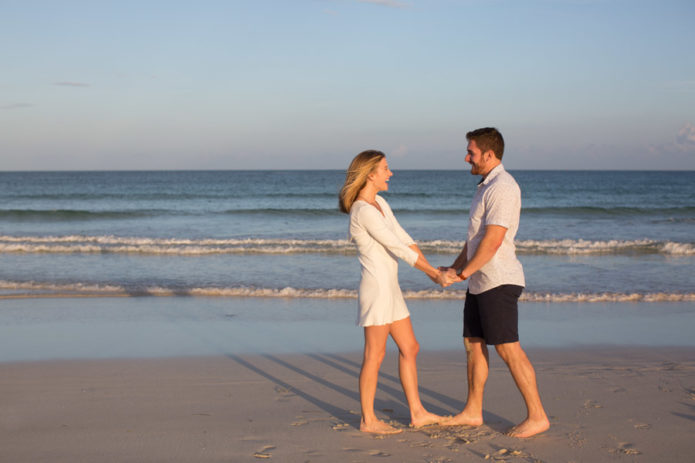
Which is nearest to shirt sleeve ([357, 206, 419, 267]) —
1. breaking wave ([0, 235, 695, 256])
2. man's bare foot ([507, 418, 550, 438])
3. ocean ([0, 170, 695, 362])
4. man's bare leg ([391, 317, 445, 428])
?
man's bare leg ([391, 317, 445, 428])

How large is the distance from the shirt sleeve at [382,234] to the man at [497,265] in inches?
14.1

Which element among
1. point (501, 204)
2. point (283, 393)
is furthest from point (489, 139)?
point (283, 393)

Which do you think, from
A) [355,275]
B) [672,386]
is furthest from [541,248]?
A: [672,386]

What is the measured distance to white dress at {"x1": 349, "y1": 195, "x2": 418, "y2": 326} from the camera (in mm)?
3596

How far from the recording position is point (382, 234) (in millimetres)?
3572

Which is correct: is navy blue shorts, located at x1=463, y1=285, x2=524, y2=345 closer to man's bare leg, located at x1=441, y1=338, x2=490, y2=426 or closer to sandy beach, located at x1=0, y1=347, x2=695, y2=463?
man's bare leg, located at x1=441, y1=338, x2=490, y2=426

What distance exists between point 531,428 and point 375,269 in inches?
54.2

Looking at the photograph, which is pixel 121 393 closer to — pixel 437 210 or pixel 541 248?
pixel 541 248

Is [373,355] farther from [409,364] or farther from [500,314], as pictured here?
[500,314]

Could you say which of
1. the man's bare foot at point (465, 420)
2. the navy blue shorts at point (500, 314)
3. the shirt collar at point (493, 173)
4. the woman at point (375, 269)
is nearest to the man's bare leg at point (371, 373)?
the woman at point (375, 269)

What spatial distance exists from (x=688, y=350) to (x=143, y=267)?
9.44 metres

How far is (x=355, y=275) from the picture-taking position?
10766 mm

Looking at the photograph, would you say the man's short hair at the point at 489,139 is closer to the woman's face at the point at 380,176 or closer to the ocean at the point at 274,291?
the woman's face at the point at 380,176

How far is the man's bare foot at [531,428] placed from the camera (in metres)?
3.72
